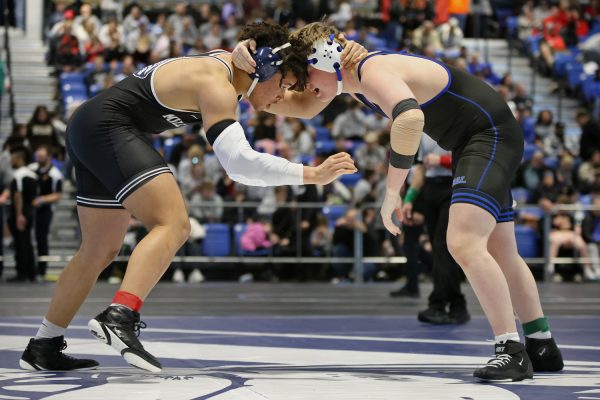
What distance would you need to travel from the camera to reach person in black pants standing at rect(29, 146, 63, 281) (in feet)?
40.1

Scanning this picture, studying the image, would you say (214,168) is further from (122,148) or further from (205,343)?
(122,148)

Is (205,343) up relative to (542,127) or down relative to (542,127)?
down

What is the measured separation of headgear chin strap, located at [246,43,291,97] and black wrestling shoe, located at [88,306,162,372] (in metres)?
1.16

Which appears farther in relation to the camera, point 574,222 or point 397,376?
point 574,222

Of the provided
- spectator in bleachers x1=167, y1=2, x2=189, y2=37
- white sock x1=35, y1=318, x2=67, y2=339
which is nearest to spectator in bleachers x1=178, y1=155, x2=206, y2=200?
spectator in bleachers x1=167, y1=2, x2=189, y2=37

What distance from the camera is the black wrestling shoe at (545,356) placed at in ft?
16.8

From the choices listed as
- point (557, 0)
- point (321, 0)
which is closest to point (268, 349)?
point (321, 0)

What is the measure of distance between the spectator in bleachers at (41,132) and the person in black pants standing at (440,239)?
22.5 feet

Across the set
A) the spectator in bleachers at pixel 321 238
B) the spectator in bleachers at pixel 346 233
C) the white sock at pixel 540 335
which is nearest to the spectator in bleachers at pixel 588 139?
the spectator in bleachers at pixel 346 233

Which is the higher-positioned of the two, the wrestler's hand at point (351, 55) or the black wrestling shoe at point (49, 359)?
the wrestler's hand at point (351, 55)

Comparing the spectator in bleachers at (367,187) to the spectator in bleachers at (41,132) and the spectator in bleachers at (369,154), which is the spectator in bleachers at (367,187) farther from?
the spectator in bleachers at (41,132)

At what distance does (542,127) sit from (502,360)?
38.0 ft

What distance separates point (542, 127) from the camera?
1591 centimetres

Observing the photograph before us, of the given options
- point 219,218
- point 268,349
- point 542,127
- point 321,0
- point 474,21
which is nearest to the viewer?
point 268,349
